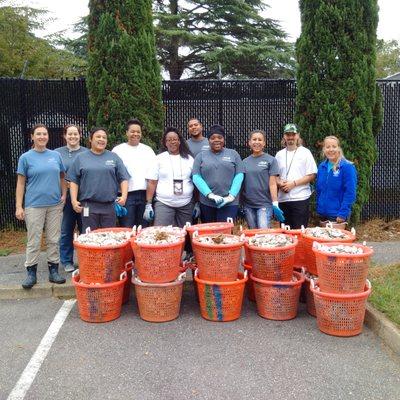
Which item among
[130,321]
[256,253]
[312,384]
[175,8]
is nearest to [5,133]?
[130,321]

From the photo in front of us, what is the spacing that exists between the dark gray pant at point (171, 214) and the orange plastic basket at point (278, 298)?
1.32 metres

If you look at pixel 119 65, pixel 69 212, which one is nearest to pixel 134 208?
pixel 69 212

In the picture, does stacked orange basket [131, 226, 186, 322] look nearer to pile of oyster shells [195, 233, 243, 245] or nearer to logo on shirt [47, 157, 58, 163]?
pile of oyster shells [195, 233, 243, 245]

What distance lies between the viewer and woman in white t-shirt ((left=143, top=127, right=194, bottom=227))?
578cm

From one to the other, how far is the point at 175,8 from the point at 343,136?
16.4m

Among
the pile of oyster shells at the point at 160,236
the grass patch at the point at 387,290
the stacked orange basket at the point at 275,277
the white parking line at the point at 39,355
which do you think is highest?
the pile of oyster shells at the point at 160,236

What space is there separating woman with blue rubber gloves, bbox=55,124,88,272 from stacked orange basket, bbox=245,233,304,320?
2623 millimetres

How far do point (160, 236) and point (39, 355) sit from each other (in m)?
1.61

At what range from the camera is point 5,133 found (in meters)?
8.64

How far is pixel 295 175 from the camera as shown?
5.96 m

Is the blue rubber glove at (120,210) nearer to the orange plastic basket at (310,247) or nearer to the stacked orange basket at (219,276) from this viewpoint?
the stacked orange basket at (219,276)

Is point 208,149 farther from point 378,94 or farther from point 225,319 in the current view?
point 378,94

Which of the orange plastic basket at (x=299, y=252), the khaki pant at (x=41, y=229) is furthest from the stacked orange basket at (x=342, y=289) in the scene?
the khaki pant at (x=41, y=229)

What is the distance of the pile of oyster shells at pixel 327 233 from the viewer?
16.7 feet
